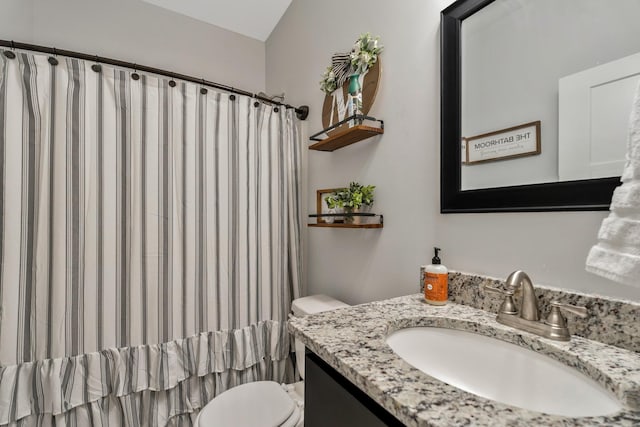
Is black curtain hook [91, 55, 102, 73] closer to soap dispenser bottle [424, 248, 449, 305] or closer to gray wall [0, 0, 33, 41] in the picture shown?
gray wall [0, 0, 33, 41]

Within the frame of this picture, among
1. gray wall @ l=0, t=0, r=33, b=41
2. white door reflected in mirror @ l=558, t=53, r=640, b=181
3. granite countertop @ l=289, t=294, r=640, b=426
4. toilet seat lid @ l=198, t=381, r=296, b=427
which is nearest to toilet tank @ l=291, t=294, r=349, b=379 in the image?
toilet seat lid @ l=198, t=381, r=296, b=427

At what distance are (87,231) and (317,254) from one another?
1105 millimetres

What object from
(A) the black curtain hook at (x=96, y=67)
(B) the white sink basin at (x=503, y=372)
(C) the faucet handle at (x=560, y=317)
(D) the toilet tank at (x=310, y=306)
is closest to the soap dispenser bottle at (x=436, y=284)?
(B) the white sink basin at (x=503, y=372)

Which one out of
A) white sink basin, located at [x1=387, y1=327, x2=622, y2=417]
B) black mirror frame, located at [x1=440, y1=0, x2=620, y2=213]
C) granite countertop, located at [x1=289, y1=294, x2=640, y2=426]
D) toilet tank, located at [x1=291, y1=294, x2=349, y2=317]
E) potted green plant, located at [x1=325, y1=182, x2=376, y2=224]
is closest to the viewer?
granite countertop, located at [x1=289, y1=294, x2=640, y2=426]

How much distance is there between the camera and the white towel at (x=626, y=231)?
390 mm

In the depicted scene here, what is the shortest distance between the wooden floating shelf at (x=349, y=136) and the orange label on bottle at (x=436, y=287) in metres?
0.61

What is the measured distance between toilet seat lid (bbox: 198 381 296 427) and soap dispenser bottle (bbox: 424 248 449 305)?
0.75 m

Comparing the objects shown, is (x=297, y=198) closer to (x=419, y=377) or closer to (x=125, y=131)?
(x=125, y=131)

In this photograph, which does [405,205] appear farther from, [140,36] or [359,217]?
[140,36]

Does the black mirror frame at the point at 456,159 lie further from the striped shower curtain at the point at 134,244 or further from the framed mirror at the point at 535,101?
the striped shower curtain at the point at 134,244

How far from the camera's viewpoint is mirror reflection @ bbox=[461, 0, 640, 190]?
1.94 ft

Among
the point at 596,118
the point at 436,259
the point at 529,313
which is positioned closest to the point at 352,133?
the point at 436,259

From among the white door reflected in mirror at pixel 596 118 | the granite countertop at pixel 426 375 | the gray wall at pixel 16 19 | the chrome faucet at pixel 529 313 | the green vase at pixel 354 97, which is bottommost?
the granite countertop at pixel 426 375

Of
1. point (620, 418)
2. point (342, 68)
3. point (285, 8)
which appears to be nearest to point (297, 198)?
point (342, 68)
